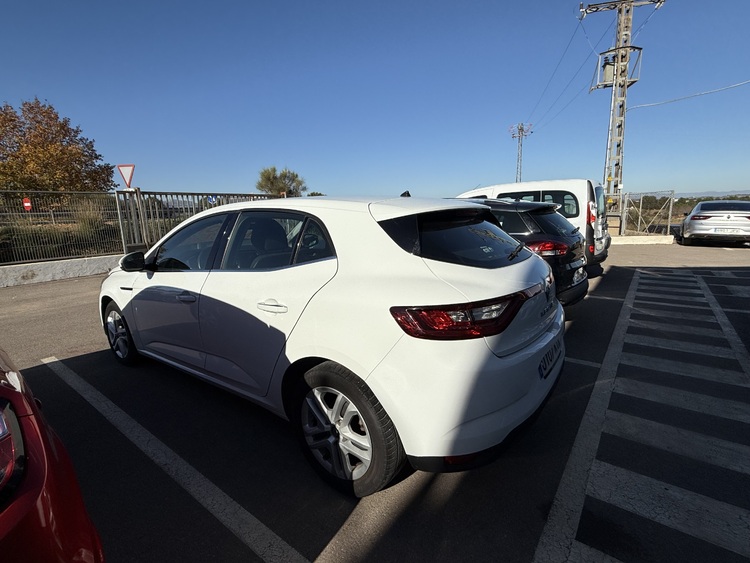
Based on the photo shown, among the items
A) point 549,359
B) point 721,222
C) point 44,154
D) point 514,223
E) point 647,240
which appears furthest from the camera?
point 44,154

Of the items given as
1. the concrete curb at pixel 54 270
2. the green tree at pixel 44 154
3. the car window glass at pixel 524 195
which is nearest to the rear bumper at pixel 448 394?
the car window glass at pixel 524 195

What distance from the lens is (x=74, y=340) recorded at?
5250 millimetres

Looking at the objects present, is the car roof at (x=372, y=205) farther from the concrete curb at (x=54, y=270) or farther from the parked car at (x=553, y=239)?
the concrete curb at (x=54, y=270)

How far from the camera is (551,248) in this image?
4.91m

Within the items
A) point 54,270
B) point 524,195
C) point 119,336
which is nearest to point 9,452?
point 119,336

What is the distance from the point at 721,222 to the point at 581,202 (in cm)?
954

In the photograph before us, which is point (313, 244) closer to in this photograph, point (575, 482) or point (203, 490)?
point (203, 490)

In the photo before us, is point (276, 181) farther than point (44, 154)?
Yes

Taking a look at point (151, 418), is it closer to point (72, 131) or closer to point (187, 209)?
point (187, 209)

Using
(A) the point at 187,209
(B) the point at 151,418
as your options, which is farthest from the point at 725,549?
(A) the point at 187,209

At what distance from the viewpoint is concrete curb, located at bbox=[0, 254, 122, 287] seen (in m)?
9.50

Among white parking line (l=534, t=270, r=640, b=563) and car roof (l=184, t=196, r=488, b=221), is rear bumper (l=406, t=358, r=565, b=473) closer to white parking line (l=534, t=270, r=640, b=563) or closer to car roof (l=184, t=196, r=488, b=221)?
white parking line (l=534, t=270, r=640, b=563)

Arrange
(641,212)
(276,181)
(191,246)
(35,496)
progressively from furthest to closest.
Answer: (276,181)
(641,212)
(191,246)
(35,496)

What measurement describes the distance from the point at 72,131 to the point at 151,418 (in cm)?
3190
